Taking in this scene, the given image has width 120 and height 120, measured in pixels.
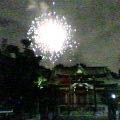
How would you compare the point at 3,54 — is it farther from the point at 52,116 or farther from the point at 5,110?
the point at 52,116

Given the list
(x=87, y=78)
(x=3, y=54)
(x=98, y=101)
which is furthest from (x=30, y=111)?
(x=87, y=78)

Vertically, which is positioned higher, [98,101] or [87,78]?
[87,78]

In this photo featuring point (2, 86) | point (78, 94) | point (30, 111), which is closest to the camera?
point (2, 86)

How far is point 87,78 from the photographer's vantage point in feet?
199

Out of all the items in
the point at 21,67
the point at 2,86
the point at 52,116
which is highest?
the point at 21,67

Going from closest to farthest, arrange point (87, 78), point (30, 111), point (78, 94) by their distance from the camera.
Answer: point (30, 111) → point (78, 94) → point (87, 78)

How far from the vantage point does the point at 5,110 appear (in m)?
35.5

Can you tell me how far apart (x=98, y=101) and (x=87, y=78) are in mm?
10211

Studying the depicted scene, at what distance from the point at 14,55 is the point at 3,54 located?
1655mm

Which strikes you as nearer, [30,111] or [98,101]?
[30,111]

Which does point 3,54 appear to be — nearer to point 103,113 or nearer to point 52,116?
point 52,116

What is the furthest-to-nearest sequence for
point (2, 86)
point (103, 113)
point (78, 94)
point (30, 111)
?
point (78, 94)
point (103, 113)
point (30, 111)
point (2, 86)

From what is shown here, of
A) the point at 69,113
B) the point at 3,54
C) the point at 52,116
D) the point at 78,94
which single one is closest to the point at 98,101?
the point at 78,94

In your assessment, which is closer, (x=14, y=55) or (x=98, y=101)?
(x=14, y=55)
